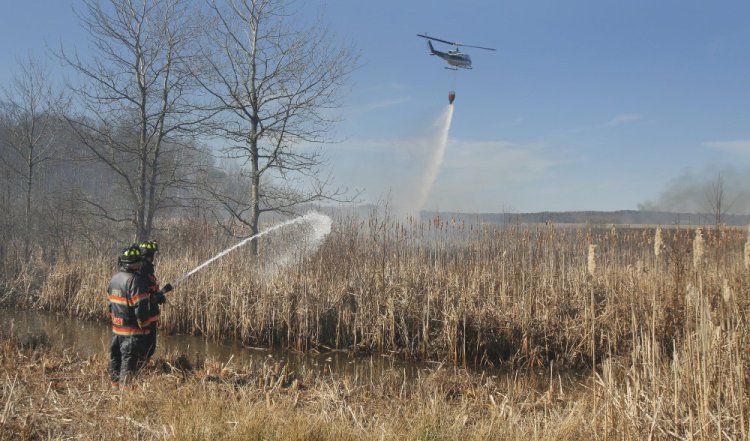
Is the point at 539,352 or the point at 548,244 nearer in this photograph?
the point at 539,352

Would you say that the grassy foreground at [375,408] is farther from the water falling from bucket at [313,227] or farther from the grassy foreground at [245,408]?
the water falling from bucket at [313,227]

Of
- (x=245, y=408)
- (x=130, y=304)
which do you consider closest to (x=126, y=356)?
(x=130, y=304)

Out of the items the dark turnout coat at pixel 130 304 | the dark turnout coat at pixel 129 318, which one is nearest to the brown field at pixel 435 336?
the dark turnout coat at pixel 129 318

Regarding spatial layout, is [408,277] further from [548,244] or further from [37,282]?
[37,282]

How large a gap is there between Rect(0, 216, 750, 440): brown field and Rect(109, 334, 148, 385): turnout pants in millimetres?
221

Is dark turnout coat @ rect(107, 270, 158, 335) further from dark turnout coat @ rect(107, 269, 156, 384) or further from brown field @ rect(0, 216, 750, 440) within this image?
brown field @ rect(0, 216, 750, 440)

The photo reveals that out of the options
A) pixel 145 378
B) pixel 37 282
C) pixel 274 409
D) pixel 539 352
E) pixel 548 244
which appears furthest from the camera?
pixel 37 282

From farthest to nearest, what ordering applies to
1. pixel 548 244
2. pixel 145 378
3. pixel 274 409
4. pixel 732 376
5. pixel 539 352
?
1. pixel 548 244
2. pixel 539 352
3. pixel 145 378
4. pixel 274 409
5. pixel 732 376

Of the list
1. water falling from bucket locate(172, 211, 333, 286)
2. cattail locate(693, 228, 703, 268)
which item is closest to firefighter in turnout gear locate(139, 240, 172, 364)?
water falling from bucket locate(172, 211, 333, 286)

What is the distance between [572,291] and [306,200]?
682 centimetres

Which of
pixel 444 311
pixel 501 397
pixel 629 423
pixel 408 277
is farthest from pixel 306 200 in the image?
pixel 629 423

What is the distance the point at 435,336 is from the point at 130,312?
504 cm

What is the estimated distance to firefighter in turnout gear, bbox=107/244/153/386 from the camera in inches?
247

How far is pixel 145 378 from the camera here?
20.8ft
